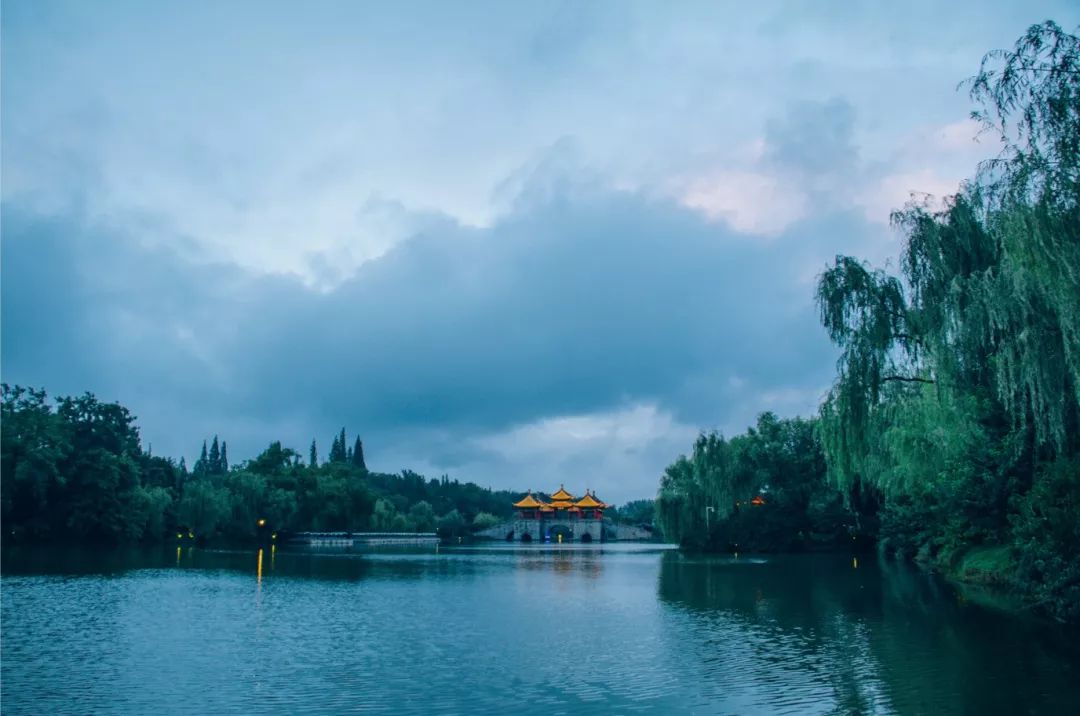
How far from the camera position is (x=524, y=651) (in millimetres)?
15875

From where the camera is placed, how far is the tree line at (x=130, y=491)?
60.0 metres

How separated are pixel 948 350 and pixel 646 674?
10.4m

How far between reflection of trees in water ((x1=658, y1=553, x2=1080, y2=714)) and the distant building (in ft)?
285

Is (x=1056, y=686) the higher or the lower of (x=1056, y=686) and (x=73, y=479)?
the lower

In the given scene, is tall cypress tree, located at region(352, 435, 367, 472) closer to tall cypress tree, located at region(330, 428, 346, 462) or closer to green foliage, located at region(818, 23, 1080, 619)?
tall cypress tree, located at region(330, 428, 346, 462)

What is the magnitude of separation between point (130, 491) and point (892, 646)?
64577 mm

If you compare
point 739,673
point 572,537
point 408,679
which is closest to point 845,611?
point 739,673

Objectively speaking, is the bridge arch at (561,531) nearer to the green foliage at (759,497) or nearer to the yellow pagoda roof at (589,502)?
the yellow pagoda roof at (589,502)

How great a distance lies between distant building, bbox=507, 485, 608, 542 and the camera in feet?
376

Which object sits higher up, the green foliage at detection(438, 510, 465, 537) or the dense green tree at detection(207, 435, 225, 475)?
the dense green tree at detection(207, 435, 225, 475)

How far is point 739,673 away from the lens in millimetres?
13367

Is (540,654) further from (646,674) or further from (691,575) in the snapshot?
(691,575)

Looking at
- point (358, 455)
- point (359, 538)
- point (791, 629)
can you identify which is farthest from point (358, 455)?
point (791, 629)

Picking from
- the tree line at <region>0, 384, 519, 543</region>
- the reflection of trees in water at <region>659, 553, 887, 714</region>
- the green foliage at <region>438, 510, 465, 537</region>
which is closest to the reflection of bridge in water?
the tree line at <region>0, 384, 519, 543</region>
